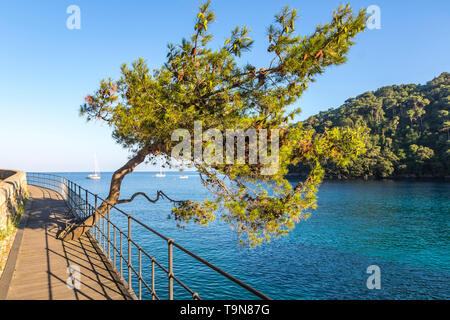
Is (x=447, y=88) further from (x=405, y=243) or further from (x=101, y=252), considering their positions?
(x=101, y=252)

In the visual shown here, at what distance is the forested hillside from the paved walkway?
226 ft

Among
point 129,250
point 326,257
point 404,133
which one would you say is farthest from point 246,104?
A: point 404,133

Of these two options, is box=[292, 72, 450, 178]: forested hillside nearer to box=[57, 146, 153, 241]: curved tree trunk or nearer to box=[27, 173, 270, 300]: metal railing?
box=[27, 173, 270, 300]: metal railing

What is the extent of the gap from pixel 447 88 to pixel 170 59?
361 feet

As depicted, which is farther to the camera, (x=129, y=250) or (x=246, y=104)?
(x=246, y=104)

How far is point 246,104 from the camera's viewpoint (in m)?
7.38

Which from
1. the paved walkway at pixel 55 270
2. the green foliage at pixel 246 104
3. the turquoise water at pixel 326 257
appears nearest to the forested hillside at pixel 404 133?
the turquoise water at pixel 326 257

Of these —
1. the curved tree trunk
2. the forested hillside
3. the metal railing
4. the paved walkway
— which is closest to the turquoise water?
the metal railing

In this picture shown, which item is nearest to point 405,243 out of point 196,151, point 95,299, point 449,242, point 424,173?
point 449,242

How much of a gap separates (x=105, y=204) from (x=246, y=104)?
205 inches

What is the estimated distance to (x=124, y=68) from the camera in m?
8.09

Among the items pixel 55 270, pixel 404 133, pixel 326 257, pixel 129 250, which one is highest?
pixel 404 133

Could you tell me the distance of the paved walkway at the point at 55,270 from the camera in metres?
4.77

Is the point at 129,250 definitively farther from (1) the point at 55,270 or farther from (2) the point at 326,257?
(2) the point at 326,257
